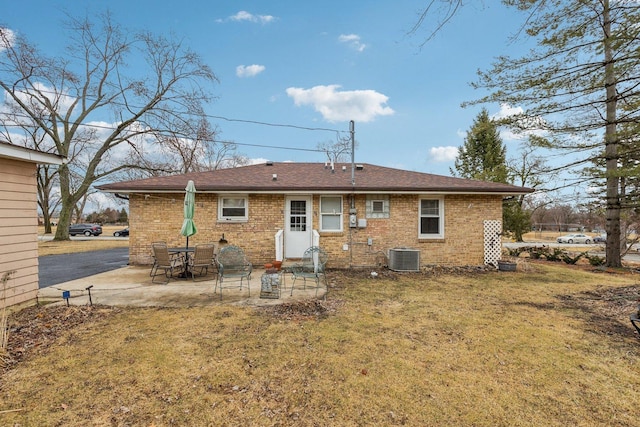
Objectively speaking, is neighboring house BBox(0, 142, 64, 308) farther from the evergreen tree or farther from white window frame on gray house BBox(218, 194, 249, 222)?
the evergreen tree

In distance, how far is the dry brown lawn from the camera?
8.66 ft

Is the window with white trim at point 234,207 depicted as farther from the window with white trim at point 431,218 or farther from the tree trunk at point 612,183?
the tree trunk at point 612,183

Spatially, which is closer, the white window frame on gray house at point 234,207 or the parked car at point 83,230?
the white window frame on gray house at point 234,207

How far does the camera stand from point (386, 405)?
9.00 ft

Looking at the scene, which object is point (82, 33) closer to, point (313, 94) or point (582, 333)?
point (313, 94)

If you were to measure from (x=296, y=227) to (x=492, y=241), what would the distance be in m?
6.80

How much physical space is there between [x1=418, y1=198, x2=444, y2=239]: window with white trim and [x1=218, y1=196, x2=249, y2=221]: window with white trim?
6095mm

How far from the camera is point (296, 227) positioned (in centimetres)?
1006

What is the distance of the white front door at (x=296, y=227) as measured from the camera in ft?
32.8

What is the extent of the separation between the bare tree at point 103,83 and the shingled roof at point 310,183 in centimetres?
1069

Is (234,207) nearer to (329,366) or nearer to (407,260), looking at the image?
(407,260)

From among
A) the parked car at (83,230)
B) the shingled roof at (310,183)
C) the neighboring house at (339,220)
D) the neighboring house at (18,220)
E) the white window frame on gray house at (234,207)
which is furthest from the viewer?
the parked car at (83,230)

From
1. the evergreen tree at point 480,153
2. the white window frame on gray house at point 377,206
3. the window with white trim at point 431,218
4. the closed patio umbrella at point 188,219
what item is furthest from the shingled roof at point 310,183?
the evergreen tree at point 480,153

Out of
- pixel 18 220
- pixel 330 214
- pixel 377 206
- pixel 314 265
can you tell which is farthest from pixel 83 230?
pixel 377 206
